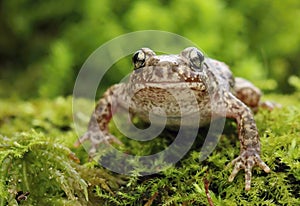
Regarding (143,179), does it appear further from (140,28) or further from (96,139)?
(140,28)

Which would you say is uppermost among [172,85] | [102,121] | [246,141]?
[102,121]

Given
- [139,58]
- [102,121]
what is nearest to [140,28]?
[102,121]

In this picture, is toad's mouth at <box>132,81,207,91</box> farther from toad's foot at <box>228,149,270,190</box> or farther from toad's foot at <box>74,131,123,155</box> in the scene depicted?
toad's foot at <box>74,131,123,155</box>

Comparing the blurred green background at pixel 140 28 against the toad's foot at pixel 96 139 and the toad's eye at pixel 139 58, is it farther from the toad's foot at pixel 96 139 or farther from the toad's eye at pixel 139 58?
the toad's eye at pixel 139 58

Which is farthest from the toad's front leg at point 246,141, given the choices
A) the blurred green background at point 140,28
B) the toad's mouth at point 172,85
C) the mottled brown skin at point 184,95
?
the blurred green background at point 140,28

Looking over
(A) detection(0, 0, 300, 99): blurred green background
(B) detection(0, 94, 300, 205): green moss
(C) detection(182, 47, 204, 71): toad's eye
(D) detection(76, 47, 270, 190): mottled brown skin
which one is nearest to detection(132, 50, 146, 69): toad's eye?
(D) detection(76, 47, 270, 190): mottled brown skin

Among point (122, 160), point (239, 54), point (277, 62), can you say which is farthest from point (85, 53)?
point (122, 160)
